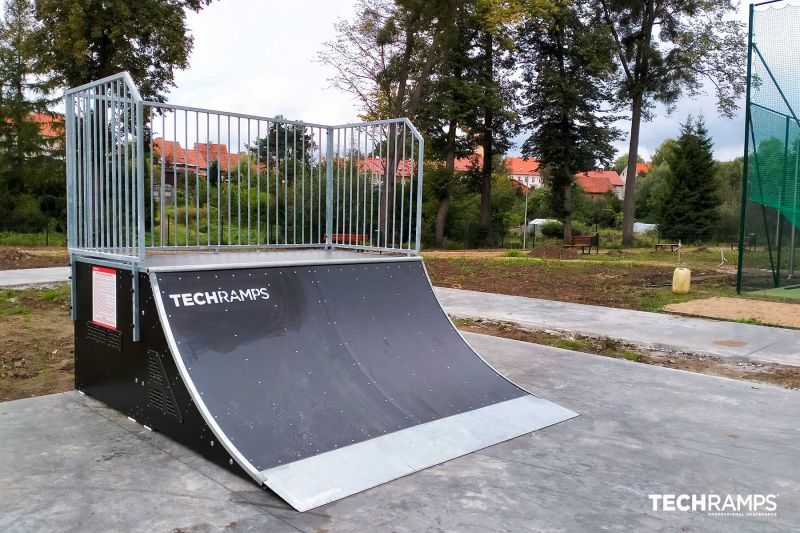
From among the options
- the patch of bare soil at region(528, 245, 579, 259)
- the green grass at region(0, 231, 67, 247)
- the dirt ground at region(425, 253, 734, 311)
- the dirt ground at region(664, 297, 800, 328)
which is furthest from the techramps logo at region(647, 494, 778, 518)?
the green grass at region(0, 231, 67, 247)

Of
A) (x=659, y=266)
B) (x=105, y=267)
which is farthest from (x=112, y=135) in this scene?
(x=659, y=266)

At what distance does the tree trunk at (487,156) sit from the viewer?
32.5 metres

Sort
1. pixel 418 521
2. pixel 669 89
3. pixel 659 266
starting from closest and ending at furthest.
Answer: pixel 418 521
pixel 659 266
pixel 669 89

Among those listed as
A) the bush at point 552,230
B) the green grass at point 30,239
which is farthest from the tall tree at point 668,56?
the green grass at point 30,239

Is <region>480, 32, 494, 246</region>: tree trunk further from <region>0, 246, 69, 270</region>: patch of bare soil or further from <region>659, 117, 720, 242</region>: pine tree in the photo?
<region>0, 246, 69, 270</region>: patch of bare soil

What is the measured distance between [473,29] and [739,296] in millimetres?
24216

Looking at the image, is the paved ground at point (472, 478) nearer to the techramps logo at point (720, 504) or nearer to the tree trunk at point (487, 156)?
the techramps logo at point (720, 504)

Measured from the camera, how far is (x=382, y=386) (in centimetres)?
438

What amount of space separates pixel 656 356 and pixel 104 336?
5739 millimetres

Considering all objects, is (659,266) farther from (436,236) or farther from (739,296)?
(436,236)

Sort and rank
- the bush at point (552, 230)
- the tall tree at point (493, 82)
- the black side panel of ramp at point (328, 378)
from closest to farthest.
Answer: the black side panel of ramp at point (328, 378), the tall tree at point (493, 82), the bush at point (552, 230)

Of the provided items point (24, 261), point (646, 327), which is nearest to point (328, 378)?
point (646, 327)

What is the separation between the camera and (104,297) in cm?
435

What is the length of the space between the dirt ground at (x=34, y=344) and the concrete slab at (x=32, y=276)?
0.87 m
